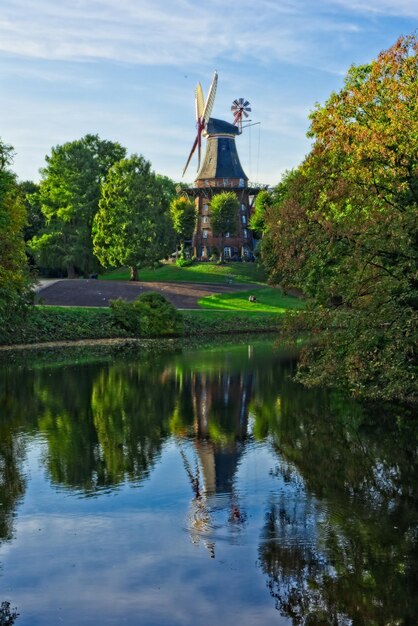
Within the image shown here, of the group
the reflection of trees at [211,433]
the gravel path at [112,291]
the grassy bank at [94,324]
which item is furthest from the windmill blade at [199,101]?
the reflection of trees at [211,433]

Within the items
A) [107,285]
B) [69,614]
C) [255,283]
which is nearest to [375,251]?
[69,614]

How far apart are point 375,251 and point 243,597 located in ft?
57.9

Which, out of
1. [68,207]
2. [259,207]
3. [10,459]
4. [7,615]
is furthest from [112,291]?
[7,615]

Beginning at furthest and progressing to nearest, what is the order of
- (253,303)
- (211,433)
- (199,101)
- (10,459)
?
(199,101)
(253,303)
(211,433)
(10,459)

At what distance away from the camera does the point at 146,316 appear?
62.3 meters

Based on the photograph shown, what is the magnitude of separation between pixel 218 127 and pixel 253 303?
5417 cm

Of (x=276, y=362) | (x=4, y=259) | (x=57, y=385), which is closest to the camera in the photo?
(x=57, y=385)

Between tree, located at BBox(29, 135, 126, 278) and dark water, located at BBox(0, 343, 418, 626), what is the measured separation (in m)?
62.7

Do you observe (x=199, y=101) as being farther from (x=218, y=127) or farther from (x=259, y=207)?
(x=259, y=207)

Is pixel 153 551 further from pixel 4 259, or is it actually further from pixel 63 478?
pixel 4 259

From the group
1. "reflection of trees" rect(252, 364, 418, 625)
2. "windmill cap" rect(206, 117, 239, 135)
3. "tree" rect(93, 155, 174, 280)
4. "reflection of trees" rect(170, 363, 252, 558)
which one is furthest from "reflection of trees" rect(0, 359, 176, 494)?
"windmill cap" rect(206, 117, 239, 135)

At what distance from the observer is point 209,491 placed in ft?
59.9

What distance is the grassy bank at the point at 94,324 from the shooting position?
5691 centimetres

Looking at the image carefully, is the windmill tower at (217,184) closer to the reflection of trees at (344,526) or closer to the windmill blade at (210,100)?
the windmill blade at (210,100)
